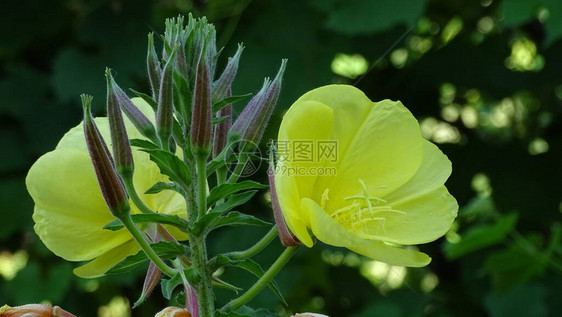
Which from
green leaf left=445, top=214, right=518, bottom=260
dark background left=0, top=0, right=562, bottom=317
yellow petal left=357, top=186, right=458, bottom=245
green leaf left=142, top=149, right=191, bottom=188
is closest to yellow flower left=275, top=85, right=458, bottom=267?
yellow petal left=357, top=186, right=458, bottom=245

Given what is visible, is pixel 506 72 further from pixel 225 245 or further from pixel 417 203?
pixel 417 203

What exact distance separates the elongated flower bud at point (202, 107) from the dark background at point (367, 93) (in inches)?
51.3

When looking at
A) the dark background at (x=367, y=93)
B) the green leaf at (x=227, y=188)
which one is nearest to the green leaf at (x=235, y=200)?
the green leaf at (x=227, y=188)

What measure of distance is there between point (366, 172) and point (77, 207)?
33 cm


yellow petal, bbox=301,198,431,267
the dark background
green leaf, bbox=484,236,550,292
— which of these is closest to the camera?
yellow petal, bbox=301,198,431,267

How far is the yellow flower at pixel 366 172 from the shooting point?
79 centimetres

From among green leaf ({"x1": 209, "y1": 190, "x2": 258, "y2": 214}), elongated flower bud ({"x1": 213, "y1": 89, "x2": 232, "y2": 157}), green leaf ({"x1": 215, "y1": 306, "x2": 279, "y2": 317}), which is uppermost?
elongated flower bud ({"x1": 213, "y1": 89, "x2": 232, "y2": 157})

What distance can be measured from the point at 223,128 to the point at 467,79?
1869 mm

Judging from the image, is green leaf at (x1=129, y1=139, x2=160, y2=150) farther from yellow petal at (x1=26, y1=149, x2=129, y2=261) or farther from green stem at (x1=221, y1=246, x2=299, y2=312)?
green stem at (x1=221, y1=246, x2=299, y2=312)

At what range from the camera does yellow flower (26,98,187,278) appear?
85 centimetres

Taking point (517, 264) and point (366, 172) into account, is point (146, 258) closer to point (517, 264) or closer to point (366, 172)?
point (366, 172)

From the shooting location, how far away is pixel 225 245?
2.25 meters

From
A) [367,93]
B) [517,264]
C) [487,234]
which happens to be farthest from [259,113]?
[367,93]

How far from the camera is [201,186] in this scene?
81 cm
